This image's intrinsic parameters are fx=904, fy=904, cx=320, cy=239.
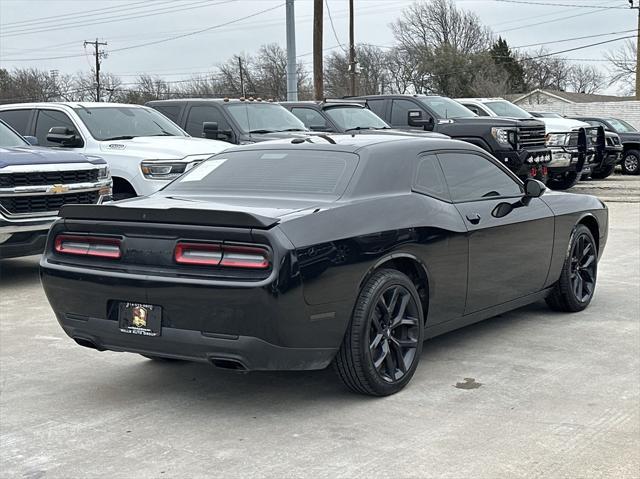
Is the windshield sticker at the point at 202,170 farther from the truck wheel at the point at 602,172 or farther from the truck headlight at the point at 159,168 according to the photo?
the truck wheel at the point at 602,172

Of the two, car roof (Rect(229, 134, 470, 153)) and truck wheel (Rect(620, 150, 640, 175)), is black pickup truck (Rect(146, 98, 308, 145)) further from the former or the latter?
truck wheel (Rect(620, 150, 640, 175))

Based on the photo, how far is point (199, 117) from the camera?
14.3 metres

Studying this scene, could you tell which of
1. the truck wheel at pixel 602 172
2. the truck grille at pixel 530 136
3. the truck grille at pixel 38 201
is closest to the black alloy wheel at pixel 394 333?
the truck grille at pixel 38 201

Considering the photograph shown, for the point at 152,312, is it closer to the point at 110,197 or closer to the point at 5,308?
Result: the point at 5,308

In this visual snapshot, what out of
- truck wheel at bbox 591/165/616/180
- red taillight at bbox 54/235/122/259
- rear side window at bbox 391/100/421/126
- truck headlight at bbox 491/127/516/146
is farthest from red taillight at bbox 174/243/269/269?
truck wheel at bbox 591/165/616/180

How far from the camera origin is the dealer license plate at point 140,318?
192 inches

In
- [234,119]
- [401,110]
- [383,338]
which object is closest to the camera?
[383,338]

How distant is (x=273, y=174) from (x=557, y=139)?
14.3m

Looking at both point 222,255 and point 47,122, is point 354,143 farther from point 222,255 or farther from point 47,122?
point 47,122

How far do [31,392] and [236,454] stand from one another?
71.0 inches

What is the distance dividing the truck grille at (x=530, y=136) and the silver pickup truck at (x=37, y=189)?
9.16 m

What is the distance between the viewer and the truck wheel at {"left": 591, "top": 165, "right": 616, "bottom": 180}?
77.2 feet

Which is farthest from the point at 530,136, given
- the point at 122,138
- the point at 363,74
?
the point at 363,74

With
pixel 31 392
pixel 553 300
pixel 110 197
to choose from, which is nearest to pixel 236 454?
pixel 31 392
